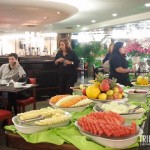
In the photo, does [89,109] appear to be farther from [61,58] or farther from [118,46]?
[61,58]

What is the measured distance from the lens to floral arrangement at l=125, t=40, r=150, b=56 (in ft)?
14.9

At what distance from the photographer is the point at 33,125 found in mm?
1555

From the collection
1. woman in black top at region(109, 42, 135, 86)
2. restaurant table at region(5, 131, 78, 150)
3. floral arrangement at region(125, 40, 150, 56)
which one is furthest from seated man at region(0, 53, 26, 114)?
restaurant table at region(5, 131, 78, 150)

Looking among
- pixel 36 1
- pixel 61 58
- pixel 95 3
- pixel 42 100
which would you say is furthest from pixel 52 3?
pixel 42 100

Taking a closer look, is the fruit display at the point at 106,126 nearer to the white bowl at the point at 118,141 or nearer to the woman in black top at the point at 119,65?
the white bowl at the point at 118,141

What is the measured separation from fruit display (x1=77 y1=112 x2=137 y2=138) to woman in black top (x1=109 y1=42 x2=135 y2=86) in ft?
8.26

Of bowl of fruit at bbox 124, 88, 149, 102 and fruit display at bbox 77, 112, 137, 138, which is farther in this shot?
bowl of fruit at bbox 124, 88, 149, 102

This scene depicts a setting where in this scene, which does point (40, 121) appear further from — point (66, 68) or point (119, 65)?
point (66, 68)

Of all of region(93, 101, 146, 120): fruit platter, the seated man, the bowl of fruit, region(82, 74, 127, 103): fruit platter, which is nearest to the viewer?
region(93, 101, 146, 120): fruit platter

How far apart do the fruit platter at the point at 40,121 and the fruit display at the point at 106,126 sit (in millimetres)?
142

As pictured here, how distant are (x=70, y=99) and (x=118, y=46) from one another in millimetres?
2288

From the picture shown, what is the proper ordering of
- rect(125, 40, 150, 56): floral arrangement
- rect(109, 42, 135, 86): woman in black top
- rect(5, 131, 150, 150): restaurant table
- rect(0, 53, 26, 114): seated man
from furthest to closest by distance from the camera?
rect(0, 53, 26, 114): seated man
rect(125, 40, 150, 56): floral arrangement
rect(109, 42, 135, 86): woman in black top
rect(5, 131, 150, 150): restaurant table

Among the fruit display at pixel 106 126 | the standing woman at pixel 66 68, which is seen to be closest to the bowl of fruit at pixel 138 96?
the fruit display at pixel 106 126

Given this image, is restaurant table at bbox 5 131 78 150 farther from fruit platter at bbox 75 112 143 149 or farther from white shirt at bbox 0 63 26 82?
white shirt at bbox 0 63 26 82
